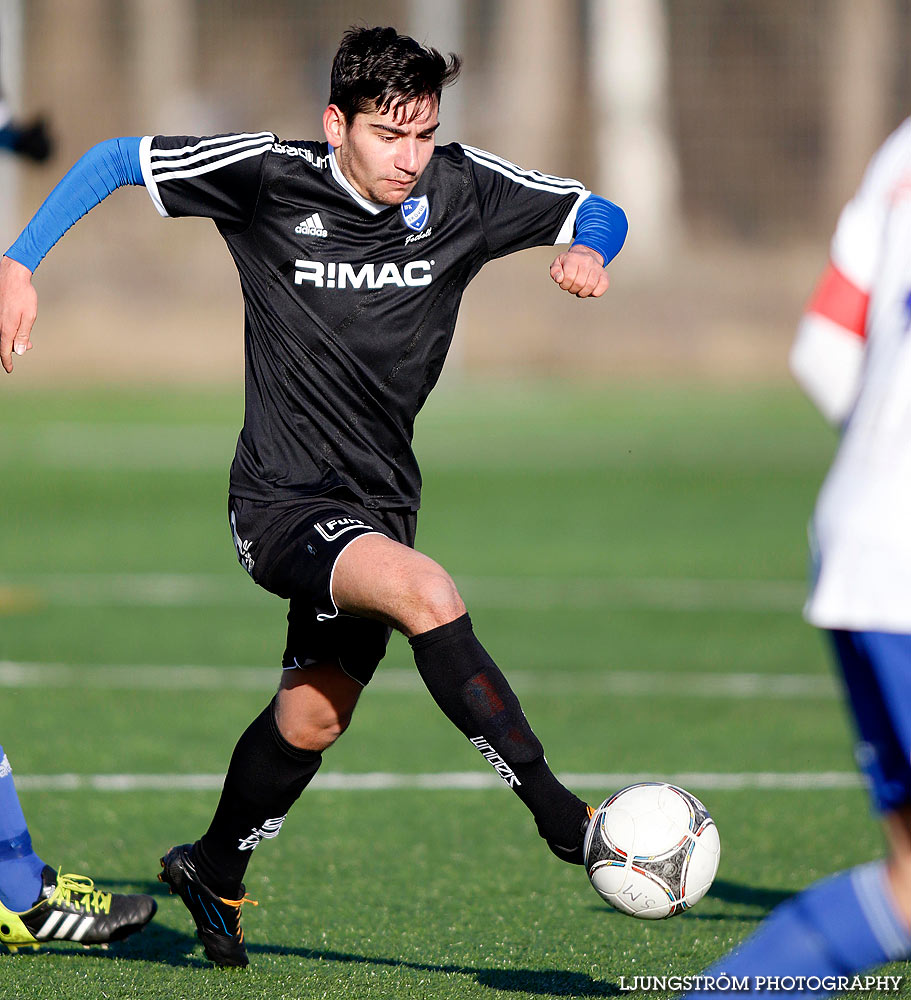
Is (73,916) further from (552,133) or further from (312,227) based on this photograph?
(552,133)

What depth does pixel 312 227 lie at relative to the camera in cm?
400

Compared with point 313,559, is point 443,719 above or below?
below

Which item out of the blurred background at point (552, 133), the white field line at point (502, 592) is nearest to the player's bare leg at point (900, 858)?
the white field line at point (502, 592)

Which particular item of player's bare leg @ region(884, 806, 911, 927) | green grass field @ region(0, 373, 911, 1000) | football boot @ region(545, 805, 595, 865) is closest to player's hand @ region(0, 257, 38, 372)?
green grass field @ region(0, 373, 911, 1000)

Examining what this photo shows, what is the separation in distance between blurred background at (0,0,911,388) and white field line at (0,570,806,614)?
1341cm

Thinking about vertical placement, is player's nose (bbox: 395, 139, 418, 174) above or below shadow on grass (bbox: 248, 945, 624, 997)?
above

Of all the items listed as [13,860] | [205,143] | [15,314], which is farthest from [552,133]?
[13,860]

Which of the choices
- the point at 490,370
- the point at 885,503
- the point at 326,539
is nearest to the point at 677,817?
the point at 326,539

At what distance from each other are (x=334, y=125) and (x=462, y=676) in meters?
1.42

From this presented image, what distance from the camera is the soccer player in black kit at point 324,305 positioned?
3.88 m

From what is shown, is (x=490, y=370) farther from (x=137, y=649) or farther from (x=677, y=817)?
(x=677, y=817)

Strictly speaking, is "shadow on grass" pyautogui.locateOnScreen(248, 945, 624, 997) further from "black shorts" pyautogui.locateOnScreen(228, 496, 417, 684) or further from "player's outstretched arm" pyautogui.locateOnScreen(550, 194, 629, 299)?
"player's outstretched arm" pyautogui.locateOnScreen(550, 194, 629, 299)

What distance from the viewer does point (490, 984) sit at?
376 centimetres

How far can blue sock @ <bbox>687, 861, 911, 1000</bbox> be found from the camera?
8.03 feet
